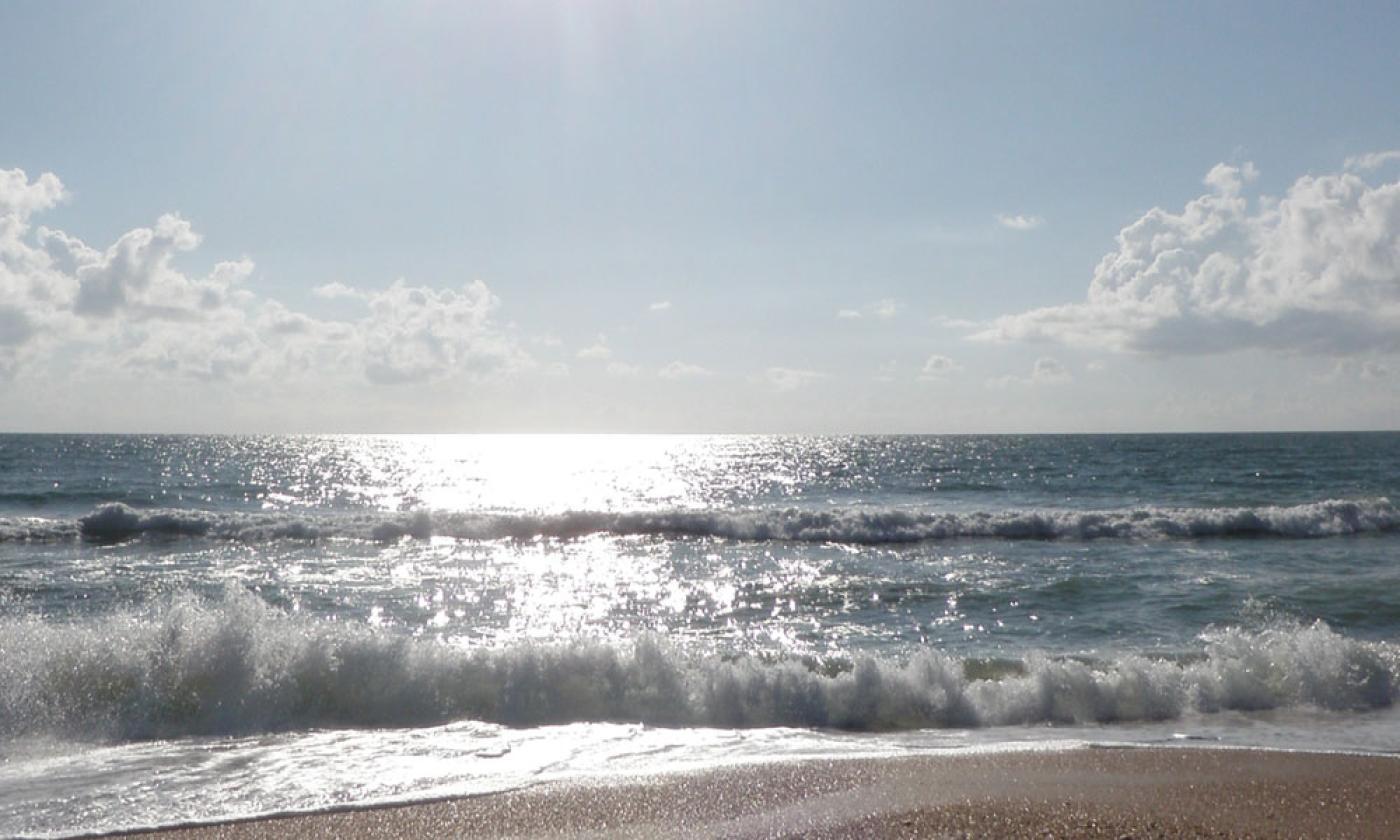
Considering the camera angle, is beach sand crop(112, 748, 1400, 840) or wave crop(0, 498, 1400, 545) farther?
wave crop(0, 498, 1400, 545)

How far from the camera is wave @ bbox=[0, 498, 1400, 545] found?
2470cm

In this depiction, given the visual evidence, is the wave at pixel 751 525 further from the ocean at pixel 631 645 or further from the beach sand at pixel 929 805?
the beach sand at pixel 929 805

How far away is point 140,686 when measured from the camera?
367 inches

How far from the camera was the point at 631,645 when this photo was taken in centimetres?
1030

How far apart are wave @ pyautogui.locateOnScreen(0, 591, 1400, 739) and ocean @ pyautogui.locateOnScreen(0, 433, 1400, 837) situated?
1.1 inches

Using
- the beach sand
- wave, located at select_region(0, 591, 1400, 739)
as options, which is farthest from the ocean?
the beach sand

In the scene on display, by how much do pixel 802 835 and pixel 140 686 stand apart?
676 cm

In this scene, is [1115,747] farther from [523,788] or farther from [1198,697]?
[523,788]

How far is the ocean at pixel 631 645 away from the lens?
802 centimetres

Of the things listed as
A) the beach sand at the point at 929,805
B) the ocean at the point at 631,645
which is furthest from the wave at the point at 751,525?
the beach sand at the point at 929,805

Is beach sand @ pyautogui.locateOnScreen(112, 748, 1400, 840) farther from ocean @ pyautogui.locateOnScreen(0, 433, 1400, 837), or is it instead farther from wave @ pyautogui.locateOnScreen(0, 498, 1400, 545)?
wave @ pyautogui.locateOnScreen(0, 498, 1400, 545)

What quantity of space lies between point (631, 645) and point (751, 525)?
52.1 ft

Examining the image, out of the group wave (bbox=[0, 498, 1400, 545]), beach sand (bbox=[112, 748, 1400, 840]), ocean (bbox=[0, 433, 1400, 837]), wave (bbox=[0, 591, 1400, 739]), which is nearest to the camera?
beach sand (bbox=[112, 748, 1400, 840])


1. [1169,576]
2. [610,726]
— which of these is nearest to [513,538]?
[1169,576]
